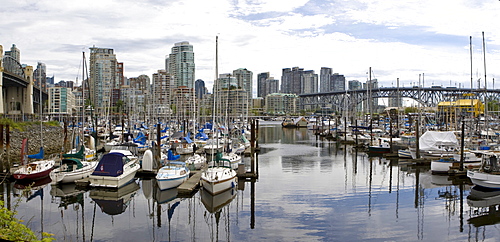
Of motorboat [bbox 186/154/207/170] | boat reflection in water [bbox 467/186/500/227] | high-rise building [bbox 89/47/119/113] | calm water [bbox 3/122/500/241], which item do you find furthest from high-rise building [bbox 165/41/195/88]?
boat reflection in water [bbox 467/186/500/227]

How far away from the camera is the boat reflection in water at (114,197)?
21828mm

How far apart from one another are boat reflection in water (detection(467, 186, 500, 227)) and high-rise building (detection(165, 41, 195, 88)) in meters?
169

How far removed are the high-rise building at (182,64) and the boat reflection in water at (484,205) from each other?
16940cm

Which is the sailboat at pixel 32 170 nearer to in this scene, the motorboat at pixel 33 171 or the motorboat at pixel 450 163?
the motorboat at pixel 33 171

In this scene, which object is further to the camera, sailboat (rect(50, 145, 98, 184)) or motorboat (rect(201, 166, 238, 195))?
sailboat (rect(50, 145, 98, 184))

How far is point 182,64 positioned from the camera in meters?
192

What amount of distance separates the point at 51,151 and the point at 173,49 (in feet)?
518

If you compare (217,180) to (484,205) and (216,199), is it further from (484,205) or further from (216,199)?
(484,205)

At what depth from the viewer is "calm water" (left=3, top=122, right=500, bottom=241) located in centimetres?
1769

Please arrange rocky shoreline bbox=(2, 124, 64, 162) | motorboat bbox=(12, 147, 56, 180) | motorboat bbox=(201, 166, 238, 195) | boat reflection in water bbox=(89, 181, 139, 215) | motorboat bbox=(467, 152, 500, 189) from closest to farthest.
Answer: boat reflection in water bbox=(89, 181, 139, 215), motorboat bbox=(201, 166, 238, 195), motorboat bbox=(467, 152, 500, 189), motorboat bbox=(12, 147, 56, 180), rocky shoreline bbox=(2, 124, 64, 162)

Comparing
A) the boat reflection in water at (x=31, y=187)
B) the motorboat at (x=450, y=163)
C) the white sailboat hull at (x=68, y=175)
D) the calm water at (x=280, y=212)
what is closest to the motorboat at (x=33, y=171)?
the boat reflection in water at (x=31, y=187)

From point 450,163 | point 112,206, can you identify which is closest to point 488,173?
point 450,163

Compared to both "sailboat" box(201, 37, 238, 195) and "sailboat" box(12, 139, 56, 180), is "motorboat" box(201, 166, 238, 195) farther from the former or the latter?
"sailboat" box(12, 139, 56, 180)

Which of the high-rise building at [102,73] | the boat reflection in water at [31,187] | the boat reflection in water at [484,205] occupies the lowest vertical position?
the boat reflection in water at [484,205]
